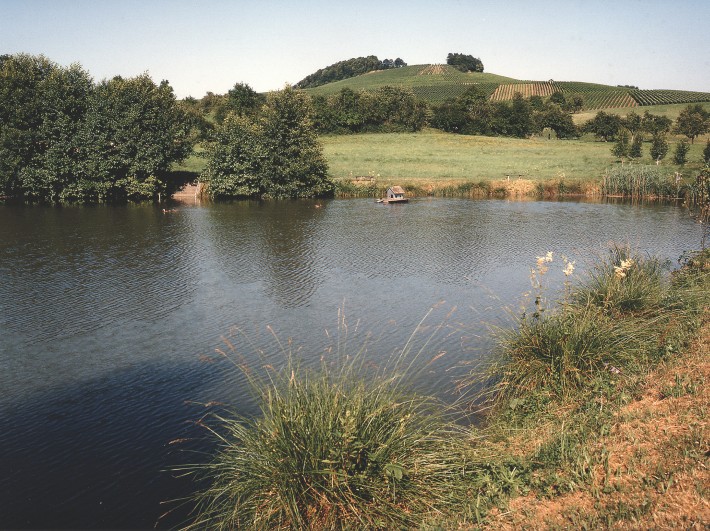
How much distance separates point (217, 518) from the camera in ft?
25.4

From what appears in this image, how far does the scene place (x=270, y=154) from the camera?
156 ft

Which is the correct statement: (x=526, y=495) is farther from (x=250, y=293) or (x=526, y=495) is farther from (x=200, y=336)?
(x=250, y=293)

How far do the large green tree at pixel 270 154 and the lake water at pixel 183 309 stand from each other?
1060cm

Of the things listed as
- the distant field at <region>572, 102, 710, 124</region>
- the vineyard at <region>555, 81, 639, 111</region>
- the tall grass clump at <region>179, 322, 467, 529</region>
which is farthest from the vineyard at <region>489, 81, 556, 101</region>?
the tall grass clump at <region>179, 322, 467, 529</region>

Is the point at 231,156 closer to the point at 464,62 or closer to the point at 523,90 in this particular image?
the point at 523,90

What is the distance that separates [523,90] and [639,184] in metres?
84.8

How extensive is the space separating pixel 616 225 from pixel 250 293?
80.8 feet

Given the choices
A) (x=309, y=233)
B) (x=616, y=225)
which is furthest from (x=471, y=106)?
(x=309, y=233)

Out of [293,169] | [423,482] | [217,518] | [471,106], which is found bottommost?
[217,518]

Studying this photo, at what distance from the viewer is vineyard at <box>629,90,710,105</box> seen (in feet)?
334

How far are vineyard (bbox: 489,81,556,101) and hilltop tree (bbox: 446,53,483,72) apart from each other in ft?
127

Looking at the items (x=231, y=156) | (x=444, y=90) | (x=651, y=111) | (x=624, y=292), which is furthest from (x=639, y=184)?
(x=444, y=90)

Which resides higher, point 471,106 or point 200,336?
point 471,106

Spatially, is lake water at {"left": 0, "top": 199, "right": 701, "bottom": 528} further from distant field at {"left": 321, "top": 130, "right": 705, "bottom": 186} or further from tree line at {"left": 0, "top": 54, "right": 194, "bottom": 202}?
distant field at {"left": 321, "top": 130, "right": 705, "bottom": 186}
